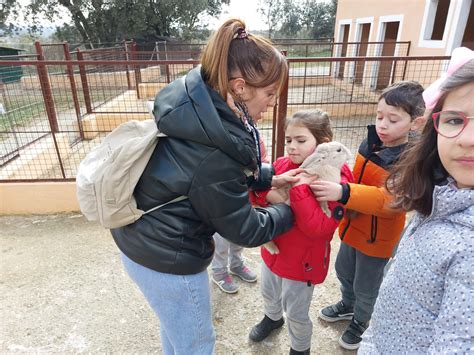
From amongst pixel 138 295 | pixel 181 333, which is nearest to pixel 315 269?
pixel 181 333

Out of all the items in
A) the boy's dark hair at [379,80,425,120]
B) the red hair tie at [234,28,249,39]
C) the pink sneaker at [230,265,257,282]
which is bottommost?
the pink sneaker at [230,265,257,282]

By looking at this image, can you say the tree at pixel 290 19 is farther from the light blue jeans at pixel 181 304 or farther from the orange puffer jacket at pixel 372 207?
the light blue jeans at pixel 181 304

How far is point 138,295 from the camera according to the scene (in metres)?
2.62

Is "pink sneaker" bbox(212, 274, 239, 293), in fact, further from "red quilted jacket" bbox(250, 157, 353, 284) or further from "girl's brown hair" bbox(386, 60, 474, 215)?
"girl's brown hair" bbox(386, 60, 474, 215)

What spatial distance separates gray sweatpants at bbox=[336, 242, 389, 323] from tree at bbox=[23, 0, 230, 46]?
22960 mm

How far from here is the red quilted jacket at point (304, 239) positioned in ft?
4.91

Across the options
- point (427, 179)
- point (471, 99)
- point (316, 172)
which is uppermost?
point (471, 99)

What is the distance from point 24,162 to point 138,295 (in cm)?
310

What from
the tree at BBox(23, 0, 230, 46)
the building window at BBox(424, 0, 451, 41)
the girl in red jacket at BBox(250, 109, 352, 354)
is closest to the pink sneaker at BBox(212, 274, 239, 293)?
the girl in red jacket at BBox(250, 109, 352, 354)

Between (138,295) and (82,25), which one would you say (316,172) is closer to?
(138,295)

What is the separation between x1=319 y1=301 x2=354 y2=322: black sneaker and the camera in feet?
7.70

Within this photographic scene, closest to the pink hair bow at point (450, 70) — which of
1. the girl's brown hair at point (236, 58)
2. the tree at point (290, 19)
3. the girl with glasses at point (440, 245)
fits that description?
the girl with glasses at point (440, 245)

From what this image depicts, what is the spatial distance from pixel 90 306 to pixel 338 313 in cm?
178

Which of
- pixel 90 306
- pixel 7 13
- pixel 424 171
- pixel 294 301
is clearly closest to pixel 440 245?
pixel 424 171
